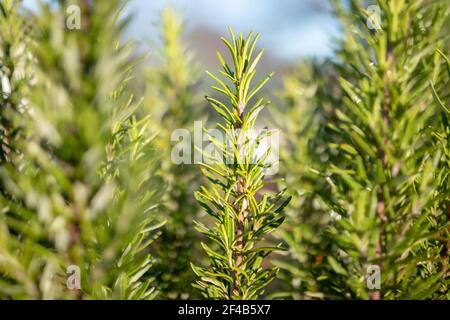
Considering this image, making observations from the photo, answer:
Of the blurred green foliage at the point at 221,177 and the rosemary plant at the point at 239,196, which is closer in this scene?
the blurred green foliage at the point at 221,177

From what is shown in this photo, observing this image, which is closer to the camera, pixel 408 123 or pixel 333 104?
pixel 408 123

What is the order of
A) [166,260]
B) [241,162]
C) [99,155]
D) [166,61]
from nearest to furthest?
[99,155] → [241,162] → [166,260] → [166,61]

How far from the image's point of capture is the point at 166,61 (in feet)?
2.92

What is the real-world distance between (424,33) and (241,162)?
25 cm

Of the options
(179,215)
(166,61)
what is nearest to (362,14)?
(179,215)

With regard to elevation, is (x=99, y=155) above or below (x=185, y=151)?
below

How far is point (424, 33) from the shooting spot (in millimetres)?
437

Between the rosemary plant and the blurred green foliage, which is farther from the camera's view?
the rosemary plant

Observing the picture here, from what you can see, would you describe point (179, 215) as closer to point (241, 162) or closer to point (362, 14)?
point (241, 162)

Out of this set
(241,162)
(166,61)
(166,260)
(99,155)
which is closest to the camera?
(99,155)

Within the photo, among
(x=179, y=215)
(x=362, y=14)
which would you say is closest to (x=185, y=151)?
(x=179, y=215)
